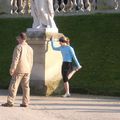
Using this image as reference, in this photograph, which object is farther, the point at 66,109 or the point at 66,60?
the point at 66,60

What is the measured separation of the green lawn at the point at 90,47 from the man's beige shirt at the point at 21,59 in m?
3.73

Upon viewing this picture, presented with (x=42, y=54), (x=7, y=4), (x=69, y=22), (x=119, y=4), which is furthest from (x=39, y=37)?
(x=7, y=4)

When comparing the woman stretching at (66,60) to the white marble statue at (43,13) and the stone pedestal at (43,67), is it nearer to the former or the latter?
the stone pedestal at (43,67)

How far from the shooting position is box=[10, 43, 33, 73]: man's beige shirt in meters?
14.5

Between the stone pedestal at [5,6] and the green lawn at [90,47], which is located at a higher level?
the stone pedestal at [5,6]

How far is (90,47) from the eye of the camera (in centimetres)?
2169

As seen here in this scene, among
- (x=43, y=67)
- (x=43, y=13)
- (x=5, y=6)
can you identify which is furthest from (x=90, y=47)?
(x=5, y=6)

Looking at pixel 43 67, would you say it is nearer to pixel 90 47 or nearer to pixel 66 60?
pixel 66 60

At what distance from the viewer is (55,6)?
2766cm

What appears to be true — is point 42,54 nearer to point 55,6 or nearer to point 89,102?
point 89,102

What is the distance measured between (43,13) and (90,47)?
3873 millimetres

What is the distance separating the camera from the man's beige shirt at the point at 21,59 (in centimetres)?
1451

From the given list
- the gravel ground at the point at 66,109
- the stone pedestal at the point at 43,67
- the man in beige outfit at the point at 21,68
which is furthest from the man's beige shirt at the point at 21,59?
the stone pedestal at the point at 43,67

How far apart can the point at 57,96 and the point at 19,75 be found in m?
3.17
